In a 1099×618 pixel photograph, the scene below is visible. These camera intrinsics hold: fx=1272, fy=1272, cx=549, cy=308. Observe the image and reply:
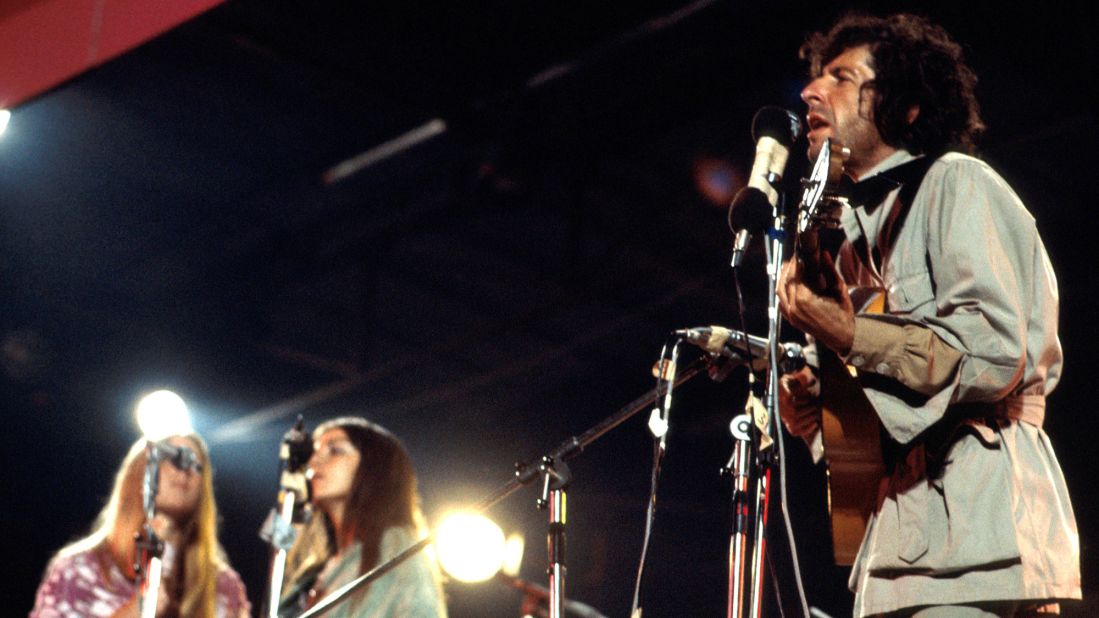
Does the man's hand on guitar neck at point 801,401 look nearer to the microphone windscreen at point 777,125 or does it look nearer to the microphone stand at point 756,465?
the microphone stand at point 756,465

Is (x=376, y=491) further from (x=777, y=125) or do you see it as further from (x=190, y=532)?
(x=777, y=125)

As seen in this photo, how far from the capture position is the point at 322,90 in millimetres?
7348

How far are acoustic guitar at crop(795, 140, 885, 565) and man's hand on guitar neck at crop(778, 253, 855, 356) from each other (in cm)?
1

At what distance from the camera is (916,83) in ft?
9.71

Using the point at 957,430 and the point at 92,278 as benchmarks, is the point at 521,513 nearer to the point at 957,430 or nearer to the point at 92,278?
the point at 92,278

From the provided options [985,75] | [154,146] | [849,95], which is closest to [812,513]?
[985,75]

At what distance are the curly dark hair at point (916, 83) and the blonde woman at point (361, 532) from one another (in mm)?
2706

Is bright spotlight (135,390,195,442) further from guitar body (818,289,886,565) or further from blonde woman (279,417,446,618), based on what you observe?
guitar body (818,289,886,565)

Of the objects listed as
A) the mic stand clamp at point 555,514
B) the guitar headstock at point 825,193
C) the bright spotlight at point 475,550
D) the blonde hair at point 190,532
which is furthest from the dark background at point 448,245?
the guitar headstock at point 825,193

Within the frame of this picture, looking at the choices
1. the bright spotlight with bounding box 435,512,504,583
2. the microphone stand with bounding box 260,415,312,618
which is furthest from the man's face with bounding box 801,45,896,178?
the bright spotlight with bounding box 435,512,504,583

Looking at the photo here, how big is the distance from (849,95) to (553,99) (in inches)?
157

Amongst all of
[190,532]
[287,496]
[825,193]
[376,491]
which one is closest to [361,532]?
[376,491]

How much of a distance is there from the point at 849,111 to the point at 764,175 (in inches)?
17.5

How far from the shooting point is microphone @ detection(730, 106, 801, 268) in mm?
2547
